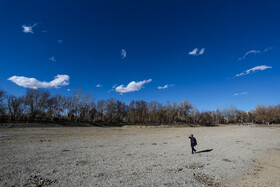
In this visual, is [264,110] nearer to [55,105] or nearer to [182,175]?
[182,175]

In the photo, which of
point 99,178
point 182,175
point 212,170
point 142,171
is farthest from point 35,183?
point 212,170

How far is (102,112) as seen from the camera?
94562mm

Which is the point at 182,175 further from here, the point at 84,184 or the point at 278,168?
the point at 278,168

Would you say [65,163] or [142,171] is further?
[65,163]

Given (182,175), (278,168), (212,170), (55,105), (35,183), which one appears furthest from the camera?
(55,105)

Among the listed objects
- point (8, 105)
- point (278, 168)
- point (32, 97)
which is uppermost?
point (32, 97)

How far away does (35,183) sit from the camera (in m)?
7.80

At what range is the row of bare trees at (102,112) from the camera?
214 ft

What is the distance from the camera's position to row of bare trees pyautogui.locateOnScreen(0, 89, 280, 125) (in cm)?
6538

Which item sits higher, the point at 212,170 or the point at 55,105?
the point at 55,105

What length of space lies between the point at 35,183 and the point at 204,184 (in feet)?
32.4

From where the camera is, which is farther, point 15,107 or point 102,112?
point 102,112

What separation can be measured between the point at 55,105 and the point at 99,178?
8018 cm

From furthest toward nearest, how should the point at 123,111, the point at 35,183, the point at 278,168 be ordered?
the point at 123,111
the point at 278,168
the point at 35,183
